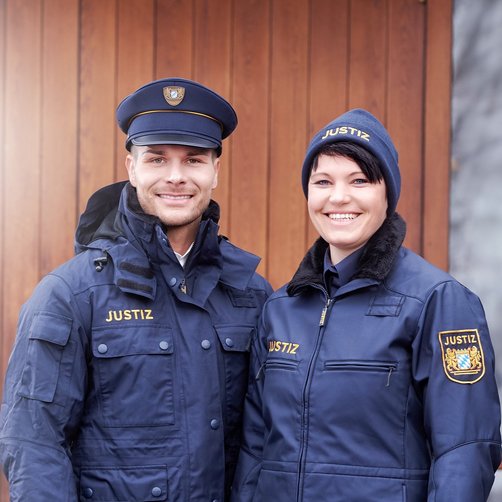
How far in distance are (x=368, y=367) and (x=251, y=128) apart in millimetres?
1741

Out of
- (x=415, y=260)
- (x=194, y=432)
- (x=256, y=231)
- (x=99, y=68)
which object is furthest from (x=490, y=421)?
(x=99, y=68)

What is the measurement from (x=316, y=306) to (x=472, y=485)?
58 centimetres

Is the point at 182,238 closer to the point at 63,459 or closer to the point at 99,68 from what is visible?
the point at 63,459

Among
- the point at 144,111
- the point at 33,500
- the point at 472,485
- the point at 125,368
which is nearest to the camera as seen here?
the point at 472,485

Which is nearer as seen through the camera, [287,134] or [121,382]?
[121,382]

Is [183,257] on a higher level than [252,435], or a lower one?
higher

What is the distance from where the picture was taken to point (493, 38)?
345 centimetres

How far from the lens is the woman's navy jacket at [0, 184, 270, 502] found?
2145 millimetres

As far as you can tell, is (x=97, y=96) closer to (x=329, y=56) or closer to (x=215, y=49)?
(x=215, y=49)

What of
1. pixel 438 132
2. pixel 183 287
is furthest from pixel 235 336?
pixel 438 132

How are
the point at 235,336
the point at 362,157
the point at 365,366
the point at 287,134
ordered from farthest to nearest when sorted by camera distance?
the point at 287,134, the point at 235,336, the point at 362,157, the point at 365,366

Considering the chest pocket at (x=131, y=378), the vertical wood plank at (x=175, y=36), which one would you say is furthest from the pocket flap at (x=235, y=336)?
the vertical wood plank at (x=175, y=36)

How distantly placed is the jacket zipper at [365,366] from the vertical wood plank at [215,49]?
158 cm

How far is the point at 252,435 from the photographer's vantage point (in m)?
2.37
